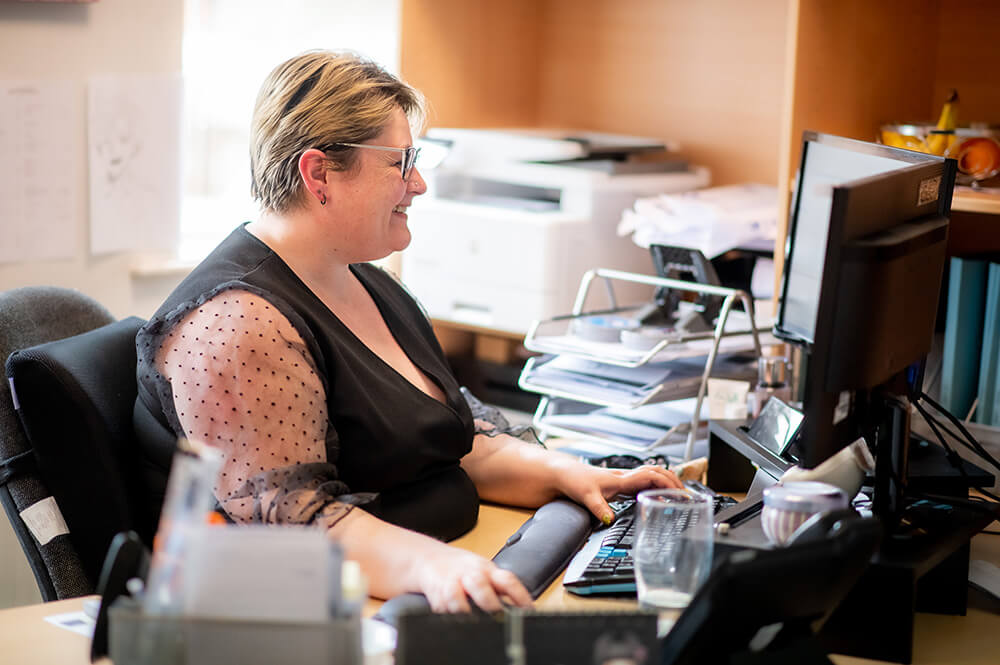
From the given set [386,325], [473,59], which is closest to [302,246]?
[386,325]

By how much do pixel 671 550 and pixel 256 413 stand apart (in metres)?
0.54

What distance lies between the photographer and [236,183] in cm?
317

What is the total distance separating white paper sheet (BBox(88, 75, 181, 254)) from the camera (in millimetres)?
2406

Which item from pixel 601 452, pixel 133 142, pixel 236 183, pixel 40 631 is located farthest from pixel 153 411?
pixel 236 183

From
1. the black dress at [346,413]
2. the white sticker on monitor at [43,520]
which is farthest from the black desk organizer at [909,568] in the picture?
the white sticker on monitor at [43,520]

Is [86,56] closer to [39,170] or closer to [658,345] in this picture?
[39,170]

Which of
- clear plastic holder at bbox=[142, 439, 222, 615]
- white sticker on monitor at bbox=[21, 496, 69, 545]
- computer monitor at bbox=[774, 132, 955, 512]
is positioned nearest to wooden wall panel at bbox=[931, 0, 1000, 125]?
computer monitor at bbox=[774, 132, 955, 512]

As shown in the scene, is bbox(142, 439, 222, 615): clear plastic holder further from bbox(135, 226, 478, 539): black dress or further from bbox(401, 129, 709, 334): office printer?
bbox(401, 129, 709, 334): office printer

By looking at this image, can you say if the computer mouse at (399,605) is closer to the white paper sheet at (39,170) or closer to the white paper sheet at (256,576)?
the white paper sheet at (256,576)

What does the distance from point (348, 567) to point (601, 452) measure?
1.27 m

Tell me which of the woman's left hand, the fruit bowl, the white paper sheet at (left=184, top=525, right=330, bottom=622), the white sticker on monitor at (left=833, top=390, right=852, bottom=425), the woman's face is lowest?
the woman's left hand

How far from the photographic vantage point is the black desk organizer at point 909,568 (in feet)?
4.14

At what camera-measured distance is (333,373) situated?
159 cm

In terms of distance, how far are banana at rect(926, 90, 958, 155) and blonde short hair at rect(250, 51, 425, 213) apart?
104cm
